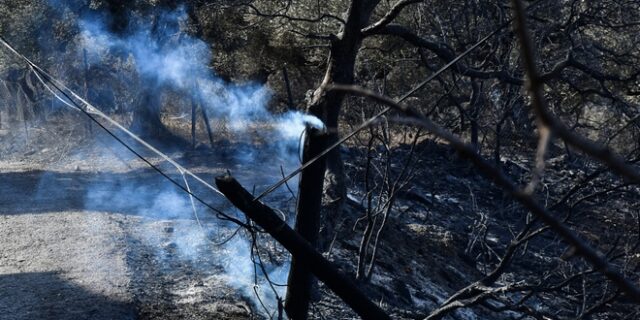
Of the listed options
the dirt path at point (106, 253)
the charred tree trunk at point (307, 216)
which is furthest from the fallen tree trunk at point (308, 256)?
the dirt path at point (106, 253)

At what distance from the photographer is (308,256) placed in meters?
3.69

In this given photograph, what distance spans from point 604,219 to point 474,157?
43.2 feet

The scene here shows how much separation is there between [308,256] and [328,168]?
541 cm

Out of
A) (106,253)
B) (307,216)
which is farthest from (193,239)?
(307,216)

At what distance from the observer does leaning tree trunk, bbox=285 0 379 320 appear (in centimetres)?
426

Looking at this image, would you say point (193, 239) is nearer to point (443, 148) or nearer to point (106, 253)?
point (106, 253)

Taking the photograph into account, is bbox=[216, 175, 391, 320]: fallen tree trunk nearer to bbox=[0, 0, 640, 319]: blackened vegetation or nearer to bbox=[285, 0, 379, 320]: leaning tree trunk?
bbox=[0, 0, 640, 319]: blackened vegetation

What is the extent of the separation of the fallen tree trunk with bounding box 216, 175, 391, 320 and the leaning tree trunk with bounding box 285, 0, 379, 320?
44cm

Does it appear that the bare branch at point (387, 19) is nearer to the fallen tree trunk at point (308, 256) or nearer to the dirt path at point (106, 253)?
the dirt path at point (106, 253)

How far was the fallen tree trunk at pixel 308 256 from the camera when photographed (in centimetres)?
362

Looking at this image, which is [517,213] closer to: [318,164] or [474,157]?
[318,164]

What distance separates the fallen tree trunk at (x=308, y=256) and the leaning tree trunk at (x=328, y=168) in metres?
0.44

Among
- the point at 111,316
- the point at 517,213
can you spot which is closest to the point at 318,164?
the point at 111,316

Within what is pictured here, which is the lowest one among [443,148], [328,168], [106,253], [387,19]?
[106,253]
